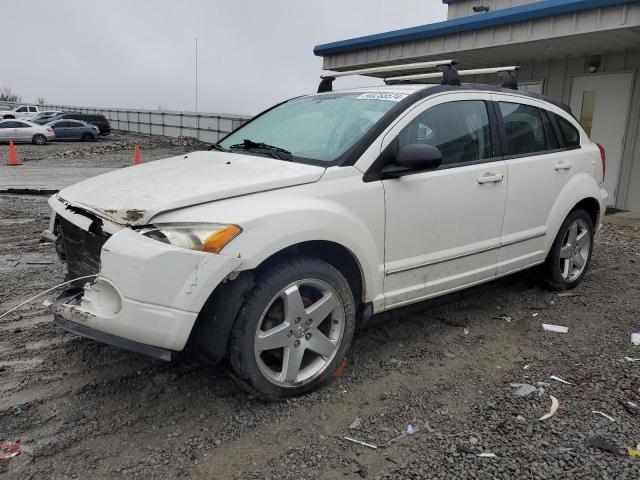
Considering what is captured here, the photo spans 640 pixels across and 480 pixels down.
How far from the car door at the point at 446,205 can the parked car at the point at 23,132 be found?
30.2 metres

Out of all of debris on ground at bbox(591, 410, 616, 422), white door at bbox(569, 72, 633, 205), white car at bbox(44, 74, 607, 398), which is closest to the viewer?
white car at bbox(44, 74, 607, 398)

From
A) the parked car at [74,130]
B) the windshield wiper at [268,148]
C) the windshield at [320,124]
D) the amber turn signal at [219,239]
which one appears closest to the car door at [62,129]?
the parked car at [74,130]

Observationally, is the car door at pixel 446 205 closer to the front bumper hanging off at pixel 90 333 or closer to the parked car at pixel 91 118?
the front bumper hanging off at pixel 90 333

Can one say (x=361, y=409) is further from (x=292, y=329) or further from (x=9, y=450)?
(x=9, y=450)

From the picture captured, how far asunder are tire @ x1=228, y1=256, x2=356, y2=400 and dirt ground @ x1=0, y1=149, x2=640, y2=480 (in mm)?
166

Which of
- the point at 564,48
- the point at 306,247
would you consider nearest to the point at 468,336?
the point at 306,247

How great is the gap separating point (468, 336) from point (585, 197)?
1.89m

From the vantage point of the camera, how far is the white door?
9602 millimetres

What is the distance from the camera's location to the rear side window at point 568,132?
15.9 ft

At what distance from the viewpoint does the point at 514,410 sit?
3.00m

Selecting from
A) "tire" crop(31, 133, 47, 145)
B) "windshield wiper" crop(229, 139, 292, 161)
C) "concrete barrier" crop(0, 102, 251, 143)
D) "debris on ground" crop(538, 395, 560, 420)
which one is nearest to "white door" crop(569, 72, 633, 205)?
"debris on ground" crop(538, 395, 560, 420)

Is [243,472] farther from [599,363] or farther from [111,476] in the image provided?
[599,363]

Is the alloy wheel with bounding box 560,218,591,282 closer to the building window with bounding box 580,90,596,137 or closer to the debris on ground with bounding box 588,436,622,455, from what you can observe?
the debris on ground with bounding box 588,436,622,455

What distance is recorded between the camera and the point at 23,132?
28.8 meters
